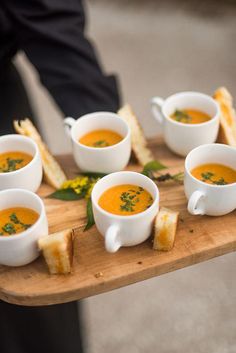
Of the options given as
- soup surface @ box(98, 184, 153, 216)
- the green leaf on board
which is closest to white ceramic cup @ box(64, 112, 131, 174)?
the green leaf on board

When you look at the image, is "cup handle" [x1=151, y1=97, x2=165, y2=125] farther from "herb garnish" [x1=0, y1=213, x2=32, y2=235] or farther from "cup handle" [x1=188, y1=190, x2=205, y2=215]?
"herb garnish" [x1=0, y1=213, x2=32, y2=235]

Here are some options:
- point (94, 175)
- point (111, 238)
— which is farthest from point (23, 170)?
point (111, 238)

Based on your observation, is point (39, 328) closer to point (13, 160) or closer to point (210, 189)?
point (13, 160)

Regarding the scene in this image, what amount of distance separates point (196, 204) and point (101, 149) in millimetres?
266

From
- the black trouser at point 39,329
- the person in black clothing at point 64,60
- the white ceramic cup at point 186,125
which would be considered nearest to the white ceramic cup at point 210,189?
the white ceramic cup at point 186,125

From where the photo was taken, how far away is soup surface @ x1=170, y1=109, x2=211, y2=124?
53.4 inches

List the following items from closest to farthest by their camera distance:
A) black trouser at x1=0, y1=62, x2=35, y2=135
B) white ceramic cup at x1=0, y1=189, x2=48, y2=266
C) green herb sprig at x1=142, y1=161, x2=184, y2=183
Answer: white ceramic cup at x1=0, y1=189, x2=48, y2=266 → green herb sprig at x1=142, y1=161, x2=184, y2=183 → black trouser at x1=0, y1=62, x2=35, y2=135

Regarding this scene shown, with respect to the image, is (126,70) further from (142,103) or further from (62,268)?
(62,268)

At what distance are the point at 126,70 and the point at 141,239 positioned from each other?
2451mm

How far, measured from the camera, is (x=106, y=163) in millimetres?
1237

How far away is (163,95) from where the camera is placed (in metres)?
3.16

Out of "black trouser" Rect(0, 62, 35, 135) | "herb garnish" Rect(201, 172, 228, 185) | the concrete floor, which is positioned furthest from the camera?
the concrete floor

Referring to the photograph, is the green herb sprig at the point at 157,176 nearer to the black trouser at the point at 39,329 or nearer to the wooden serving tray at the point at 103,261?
the wooden serving tray at the point at 103,261

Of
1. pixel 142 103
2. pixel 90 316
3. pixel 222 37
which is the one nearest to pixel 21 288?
pixel 90 316
